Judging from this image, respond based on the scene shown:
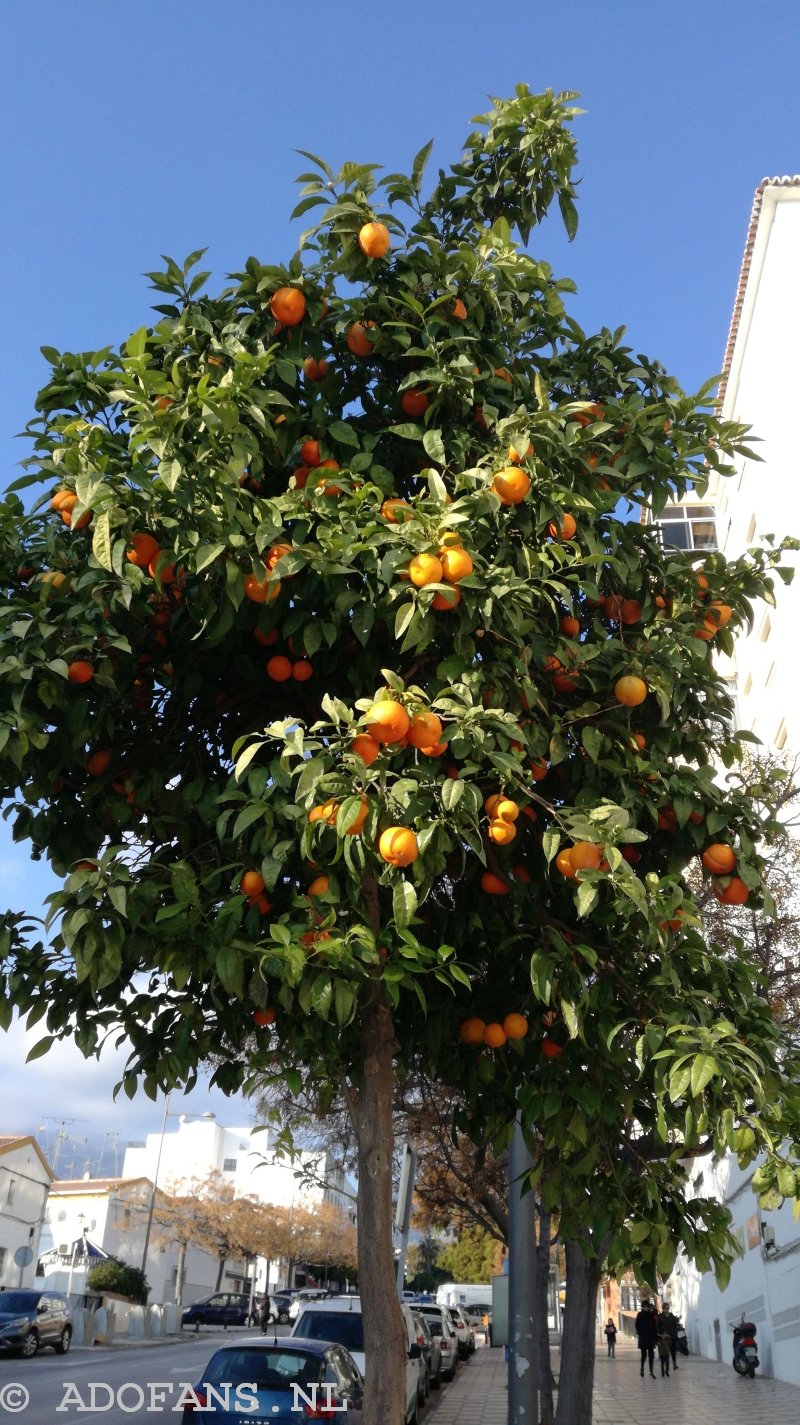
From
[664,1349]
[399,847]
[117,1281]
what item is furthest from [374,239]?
[117,1281]

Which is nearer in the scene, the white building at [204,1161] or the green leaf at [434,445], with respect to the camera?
the green leaf at [434,445]

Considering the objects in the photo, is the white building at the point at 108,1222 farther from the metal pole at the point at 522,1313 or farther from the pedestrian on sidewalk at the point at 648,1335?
the metal pole at the point at 522,1313

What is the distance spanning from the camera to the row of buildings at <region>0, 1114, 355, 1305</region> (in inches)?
1578

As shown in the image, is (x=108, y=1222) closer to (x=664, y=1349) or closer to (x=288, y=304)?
(x=664, y=1349)

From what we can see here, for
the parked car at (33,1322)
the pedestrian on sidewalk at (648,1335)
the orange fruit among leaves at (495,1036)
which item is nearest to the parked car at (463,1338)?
the pedestrian on sidewalk at (648,1335)

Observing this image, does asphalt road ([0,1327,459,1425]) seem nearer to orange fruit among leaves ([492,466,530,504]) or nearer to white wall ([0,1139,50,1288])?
orange fruit among leaves ([492,466,530,504])

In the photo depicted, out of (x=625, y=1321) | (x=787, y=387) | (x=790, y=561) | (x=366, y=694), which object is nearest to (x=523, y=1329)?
(x=366, y=694)

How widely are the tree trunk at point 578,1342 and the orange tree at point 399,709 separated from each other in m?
5.25

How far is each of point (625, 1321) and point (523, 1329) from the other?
54.3 meters

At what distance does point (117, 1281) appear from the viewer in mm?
41188

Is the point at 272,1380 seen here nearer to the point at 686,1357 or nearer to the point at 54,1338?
the point at 54,1338

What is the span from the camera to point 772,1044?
12.9ft

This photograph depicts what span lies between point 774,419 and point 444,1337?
20520 mm

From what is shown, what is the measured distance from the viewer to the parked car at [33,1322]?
2469 centimetres
